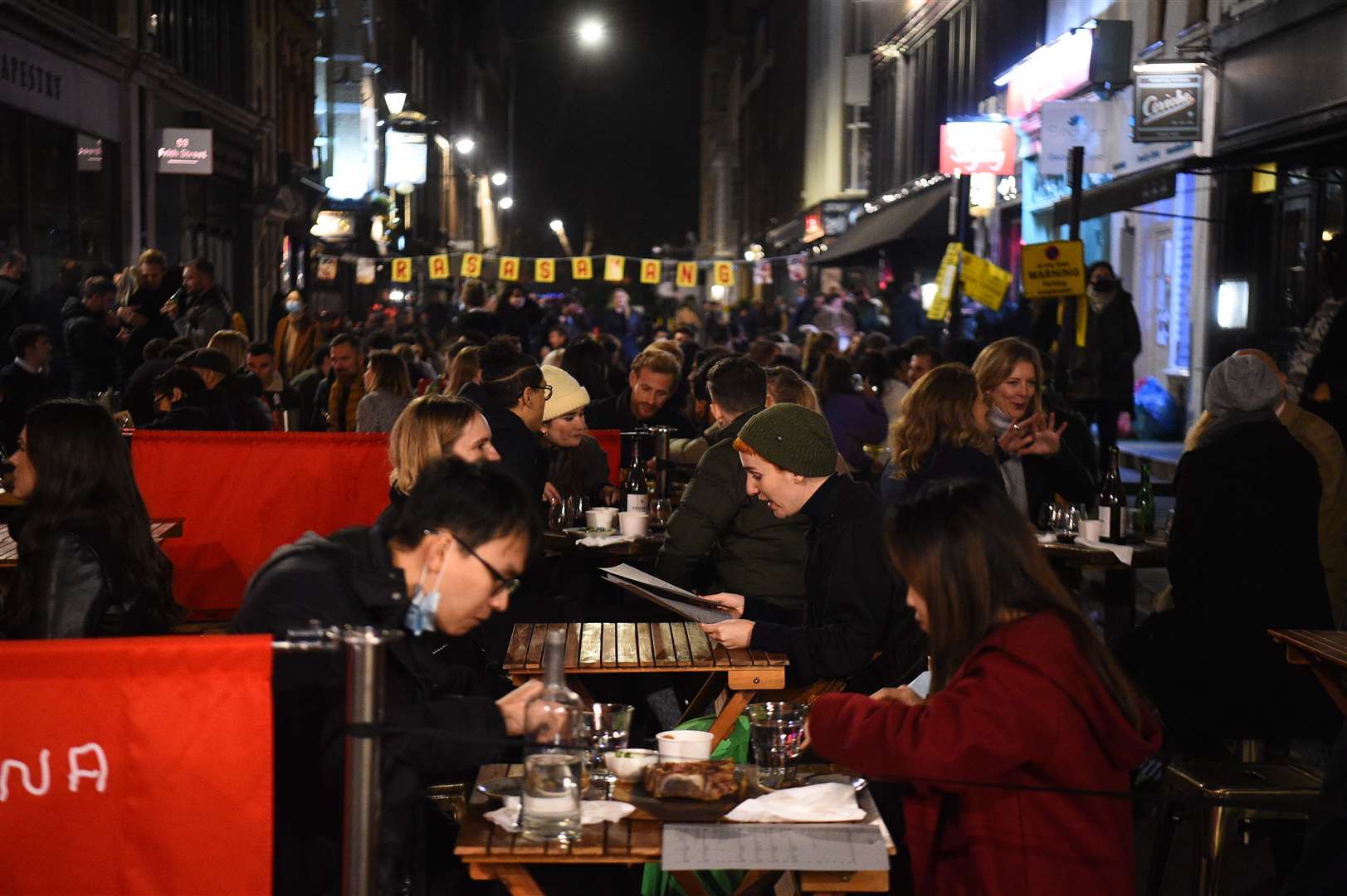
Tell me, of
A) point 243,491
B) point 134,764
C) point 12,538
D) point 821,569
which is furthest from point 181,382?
point 134,764

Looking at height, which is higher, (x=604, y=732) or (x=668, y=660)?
(x=604, y=732)

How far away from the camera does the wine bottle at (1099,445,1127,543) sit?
335 inches

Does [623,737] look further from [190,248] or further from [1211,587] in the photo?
[190,248]

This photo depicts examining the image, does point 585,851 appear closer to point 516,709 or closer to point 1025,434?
point 516,709

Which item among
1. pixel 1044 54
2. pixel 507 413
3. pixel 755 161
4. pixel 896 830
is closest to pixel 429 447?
pixel 507 413

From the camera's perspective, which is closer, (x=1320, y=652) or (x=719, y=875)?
(x=719, y=875)

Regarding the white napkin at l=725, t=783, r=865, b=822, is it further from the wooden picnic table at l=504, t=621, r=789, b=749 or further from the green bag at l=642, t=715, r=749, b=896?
the wooden picnic table at l=504, t=621, r=789, b=749

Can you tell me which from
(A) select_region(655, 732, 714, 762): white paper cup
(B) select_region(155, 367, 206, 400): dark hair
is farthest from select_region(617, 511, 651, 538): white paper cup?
(A) select_region(655, 732, 714, 762): white paper cup

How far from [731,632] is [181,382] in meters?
6.44

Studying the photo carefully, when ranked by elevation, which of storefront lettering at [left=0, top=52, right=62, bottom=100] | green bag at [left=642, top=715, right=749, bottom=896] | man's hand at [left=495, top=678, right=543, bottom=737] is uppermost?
storefront lettering at [left=0, top=52, right=62, bottom=100]

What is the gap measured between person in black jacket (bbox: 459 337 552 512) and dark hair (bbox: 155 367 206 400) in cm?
270

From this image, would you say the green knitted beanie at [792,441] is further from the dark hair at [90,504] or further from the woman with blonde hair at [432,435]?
the dark hair at [90,504]

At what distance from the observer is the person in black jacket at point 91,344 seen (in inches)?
586

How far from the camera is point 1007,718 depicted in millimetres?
3598
